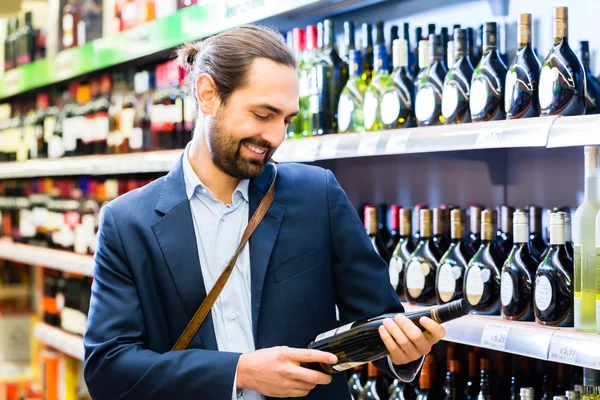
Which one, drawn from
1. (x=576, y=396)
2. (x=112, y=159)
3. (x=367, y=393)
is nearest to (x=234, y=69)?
(x=576, y=396)

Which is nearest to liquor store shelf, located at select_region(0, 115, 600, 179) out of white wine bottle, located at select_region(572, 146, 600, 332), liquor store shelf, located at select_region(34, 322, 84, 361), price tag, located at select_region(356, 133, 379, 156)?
price tag, located at select_region(356, 133, 379, 156)

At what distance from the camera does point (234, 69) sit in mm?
1708

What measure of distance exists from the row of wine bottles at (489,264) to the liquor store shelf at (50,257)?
1531 mm

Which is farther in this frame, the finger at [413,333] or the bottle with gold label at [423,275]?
the bottle with gold label at [423,275]

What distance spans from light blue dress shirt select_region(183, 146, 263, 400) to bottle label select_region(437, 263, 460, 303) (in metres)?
0.75

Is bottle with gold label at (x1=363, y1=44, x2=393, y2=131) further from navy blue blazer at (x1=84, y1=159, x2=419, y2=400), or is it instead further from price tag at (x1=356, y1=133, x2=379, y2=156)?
navy blue blazer at (x1=84, y1=159, x2=419, y2=400)

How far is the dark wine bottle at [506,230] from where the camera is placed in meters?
2.29

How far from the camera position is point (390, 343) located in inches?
58.9

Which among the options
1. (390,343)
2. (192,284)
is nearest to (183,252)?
(192,284)

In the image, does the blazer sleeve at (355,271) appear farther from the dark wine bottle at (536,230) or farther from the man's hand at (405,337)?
the dark wine bottle at (536,230)

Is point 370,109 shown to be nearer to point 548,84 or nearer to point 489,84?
point 489,84

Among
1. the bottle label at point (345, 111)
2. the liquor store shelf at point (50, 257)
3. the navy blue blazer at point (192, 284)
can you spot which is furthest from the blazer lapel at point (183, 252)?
the liquor store shelf at point (50, 257)

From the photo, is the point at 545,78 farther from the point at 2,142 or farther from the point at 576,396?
the point at 2,142

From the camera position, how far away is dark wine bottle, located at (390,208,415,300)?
2.51 m
